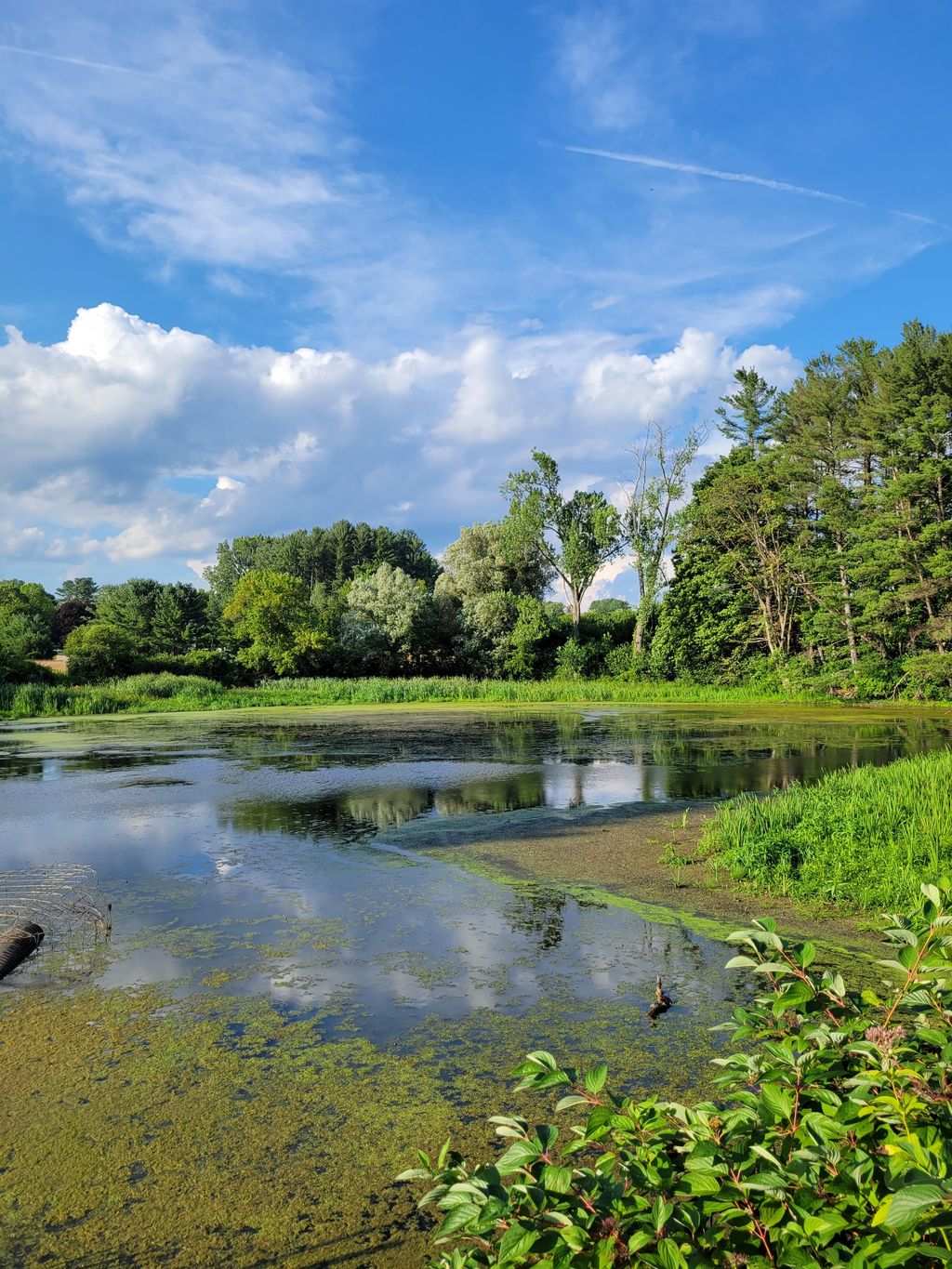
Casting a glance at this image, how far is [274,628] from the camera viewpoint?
141 ft

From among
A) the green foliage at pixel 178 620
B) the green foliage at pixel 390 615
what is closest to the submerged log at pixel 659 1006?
the green foliage at pixel 390 615

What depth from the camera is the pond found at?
3193 mm

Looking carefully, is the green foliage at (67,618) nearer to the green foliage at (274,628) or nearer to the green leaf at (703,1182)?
the green foliage at (274,628)

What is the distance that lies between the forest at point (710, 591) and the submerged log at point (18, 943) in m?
26.4

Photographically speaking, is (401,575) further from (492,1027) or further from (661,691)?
(492,1027)

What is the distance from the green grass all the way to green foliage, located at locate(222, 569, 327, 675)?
34.5 metres

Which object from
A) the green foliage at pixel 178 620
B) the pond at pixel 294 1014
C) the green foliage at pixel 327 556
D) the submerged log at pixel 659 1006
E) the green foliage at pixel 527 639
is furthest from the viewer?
the green foliage at pixel 327 556

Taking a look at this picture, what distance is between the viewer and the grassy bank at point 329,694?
30.8m

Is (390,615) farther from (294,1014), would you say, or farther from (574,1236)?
(574,1236)

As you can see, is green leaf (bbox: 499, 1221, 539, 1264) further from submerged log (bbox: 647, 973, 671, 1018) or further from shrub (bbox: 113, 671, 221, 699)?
shrub (bbox: 113, 671, 221, 699)

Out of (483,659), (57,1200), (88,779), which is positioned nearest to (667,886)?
(57,1200)

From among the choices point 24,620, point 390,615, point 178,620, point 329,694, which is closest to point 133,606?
point 178,620

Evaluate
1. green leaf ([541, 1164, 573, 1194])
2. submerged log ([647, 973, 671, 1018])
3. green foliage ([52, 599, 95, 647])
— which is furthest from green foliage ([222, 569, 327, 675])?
green leaf ([541, 1164, 573, 1194])

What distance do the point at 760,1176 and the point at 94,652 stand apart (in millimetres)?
39173
